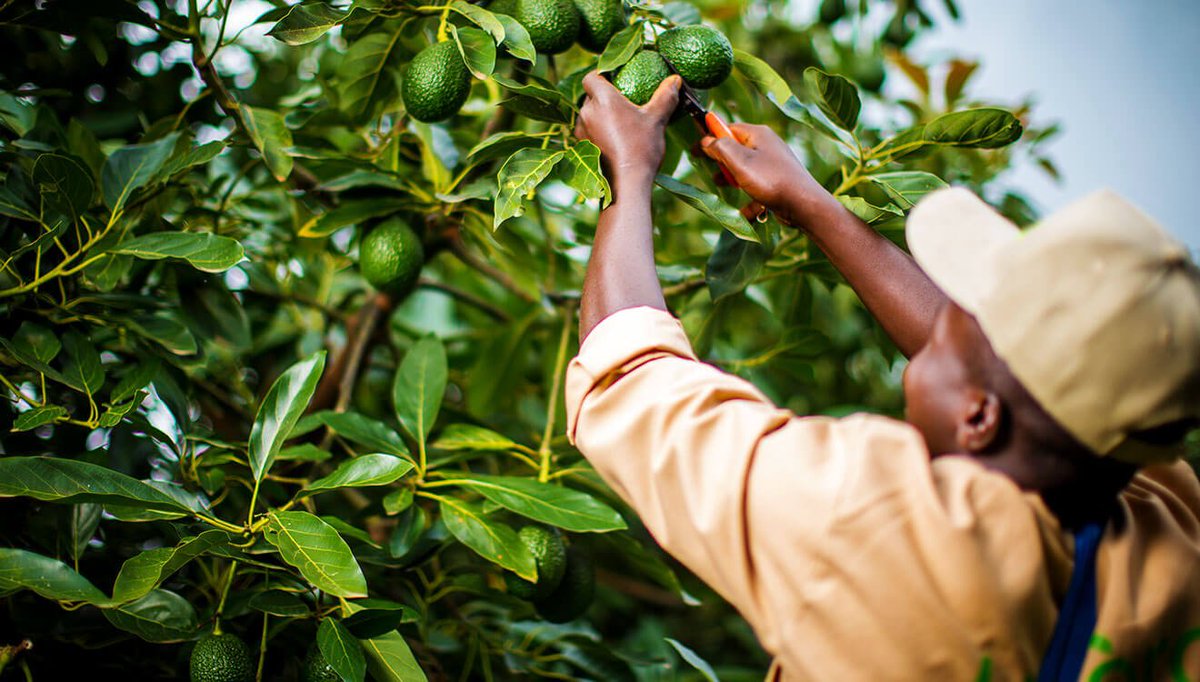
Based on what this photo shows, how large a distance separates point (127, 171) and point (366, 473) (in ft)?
1.92

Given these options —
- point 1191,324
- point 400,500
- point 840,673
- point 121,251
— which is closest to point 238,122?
point 121,251

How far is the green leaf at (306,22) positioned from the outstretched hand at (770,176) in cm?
52

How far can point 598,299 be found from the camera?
39.3 inches

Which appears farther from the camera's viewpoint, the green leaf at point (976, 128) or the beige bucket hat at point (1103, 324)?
the green leaf at point (976, 128)

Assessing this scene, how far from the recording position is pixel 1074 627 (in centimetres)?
81

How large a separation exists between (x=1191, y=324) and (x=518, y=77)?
1.02 meters

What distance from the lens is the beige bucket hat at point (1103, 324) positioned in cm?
76

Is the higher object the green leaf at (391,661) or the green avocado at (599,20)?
the green avocado at (599,20)

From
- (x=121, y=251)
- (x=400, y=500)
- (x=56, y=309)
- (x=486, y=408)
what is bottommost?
(x=486, y=408)

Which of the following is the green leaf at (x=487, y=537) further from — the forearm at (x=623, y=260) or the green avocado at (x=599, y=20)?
the green avocado at (x=599, y=20)

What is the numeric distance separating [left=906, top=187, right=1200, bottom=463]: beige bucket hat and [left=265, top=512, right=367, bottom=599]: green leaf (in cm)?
72

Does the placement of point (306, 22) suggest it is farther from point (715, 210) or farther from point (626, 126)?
point (715, 210)

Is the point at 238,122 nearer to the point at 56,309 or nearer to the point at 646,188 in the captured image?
the point at 56,309

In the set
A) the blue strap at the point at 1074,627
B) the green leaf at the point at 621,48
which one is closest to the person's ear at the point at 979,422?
the blue strap at the point at 1074,627
